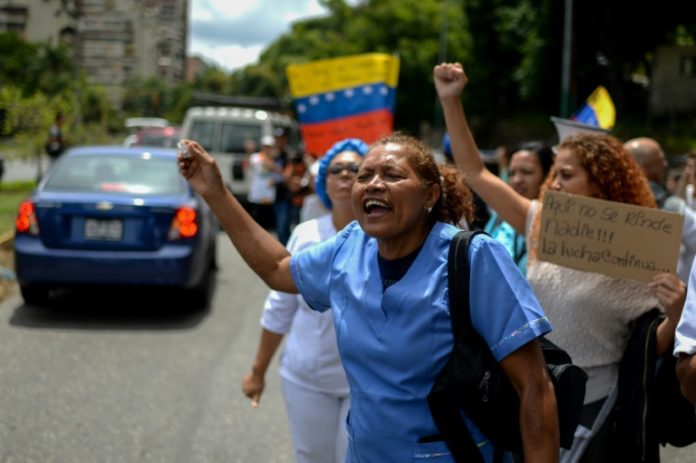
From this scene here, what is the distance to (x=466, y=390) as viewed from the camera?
7.39 ft

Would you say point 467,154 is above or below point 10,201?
above

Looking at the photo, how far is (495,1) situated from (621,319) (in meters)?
40.8

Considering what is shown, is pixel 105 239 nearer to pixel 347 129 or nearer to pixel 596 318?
pixel 347 129

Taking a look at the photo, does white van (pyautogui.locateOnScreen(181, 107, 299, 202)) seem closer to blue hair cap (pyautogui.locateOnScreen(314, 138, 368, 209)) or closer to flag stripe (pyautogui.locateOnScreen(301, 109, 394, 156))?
flag stripe (pyautogui.locateOnScreen(301, 109, 394, 156))

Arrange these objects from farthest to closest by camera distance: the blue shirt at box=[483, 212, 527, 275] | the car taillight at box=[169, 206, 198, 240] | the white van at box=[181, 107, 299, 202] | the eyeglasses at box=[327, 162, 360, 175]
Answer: the white van at box=[181, 107, 299, 202] → the car taillight at box=[169, 206, 198, 240] → the blue shirt at box=[483, 212, 527, 275] → the eyeglasses at box=[327, 162, 360, 175]

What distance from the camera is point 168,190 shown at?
8461 mm

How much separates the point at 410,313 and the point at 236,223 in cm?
90

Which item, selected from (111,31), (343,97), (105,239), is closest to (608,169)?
(105,239)

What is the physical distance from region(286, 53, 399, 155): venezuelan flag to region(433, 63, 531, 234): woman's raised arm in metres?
5.15

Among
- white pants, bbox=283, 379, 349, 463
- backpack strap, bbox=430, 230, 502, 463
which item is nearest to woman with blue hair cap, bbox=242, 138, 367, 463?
white pants, bbox=283, 379, 349, 463

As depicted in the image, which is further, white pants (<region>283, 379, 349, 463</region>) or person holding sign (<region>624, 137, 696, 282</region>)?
person holding sign (<region>624, 137, 696, 282</region>)

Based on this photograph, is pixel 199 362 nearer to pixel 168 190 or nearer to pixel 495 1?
pixel 168 190

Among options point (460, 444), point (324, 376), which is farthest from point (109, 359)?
point (460, 444)

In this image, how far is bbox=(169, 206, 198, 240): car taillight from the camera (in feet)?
26.5
